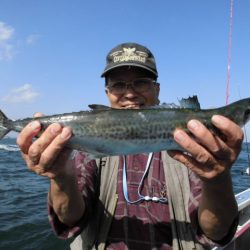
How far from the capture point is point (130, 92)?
4367 mm

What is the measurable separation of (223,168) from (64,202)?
164 centimetres

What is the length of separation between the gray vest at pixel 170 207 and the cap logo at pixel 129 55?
4.03ft

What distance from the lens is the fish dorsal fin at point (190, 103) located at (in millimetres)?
3346

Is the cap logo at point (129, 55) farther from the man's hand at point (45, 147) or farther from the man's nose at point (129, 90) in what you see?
the man's hand at point (45, 147)

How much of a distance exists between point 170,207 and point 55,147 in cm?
142

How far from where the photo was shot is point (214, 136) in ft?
10.1

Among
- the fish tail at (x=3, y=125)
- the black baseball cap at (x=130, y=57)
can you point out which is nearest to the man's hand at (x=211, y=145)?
the black baseball cap at (x=130, y=57)

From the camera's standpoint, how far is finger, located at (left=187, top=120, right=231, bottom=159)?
3.00 m

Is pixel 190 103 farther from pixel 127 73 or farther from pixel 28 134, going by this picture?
pixel 28 134

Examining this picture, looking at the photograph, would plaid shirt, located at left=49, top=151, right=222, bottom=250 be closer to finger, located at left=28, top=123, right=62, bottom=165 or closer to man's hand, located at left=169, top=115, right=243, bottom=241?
man's hand, located at left=169, top=115, right=243, bottom=241

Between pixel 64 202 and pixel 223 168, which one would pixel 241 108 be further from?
pixel 64 202

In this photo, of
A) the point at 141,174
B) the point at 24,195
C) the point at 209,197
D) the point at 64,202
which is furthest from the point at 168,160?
the point at 24,195

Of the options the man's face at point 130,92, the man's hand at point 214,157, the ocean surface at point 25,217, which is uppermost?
the man's face at point 130,92

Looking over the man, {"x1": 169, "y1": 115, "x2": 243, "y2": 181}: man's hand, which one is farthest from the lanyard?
{"x1": 169, "y1": 115, "x2": 243, "y2": 181}: man's hand
